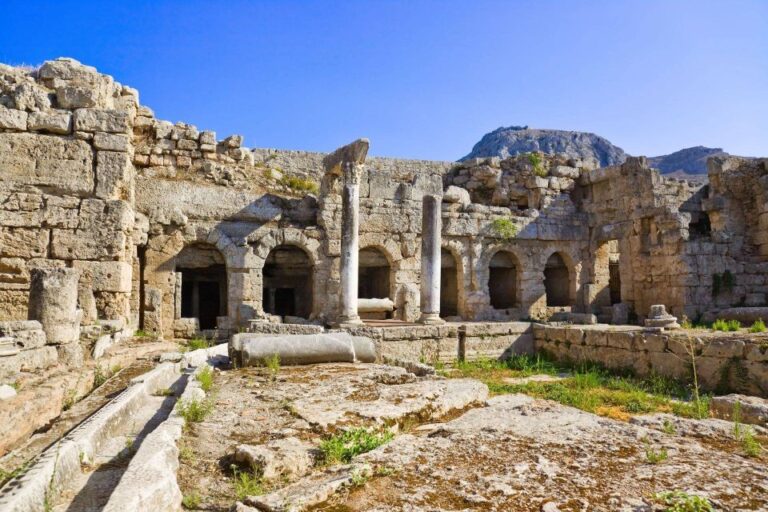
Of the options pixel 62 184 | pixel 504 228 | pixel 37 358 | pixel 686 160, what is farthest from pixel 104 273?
pixel 686 160

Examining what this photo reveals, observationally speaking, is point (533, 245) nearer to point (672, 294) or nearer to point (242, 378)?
point (672, 294)

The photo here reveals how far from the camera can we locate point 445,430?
414cm

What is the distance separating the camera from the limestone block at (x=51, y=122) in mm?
9969

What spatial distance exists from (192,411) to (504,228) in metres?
13.7

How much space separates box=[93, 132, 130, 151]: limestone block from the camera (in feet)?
33.7

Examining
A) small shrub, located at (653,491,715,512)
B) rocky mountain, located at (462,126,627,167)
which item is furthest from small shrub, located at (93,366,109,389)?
rocky mountain, located at (462,126,627,167)

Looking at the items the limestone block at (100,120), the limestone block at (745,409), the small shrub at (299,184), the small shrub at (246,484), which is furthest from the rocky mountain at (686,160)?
the small shrub at (246,484)

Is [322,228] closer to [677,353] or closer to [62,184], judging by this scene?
[62,184]

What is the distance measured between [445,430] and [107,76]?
1052 centimetres

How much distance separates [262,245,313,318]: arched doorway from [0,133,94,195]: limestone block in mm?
5806

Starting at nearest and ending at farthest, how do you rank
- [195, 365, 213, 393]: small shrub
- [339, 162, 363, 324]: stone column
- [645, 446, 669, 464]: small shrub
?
[645, 446, 669, 464]: small shrub, [195, 365, 213, 393]: small shrub, [339, 162, 363, 324]: stone column

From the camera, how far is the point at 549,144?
6181cm

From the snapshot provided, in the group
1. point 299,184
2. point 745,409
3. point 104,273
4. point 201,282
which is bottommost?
point 745,409

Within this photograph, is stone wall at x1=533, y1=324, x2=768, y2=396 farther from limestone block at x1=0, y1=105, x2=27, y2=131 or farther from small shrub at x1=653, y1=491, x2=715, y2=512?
limestone block at x1=0, y1=105, x2=27, y2=131
